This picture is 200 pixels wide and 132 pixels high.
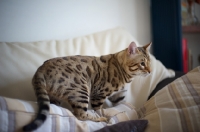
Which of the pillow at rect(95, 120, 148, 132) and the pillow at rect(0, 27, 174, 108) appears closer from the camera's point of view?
the pillow at rect(95, 120, 148, 132)

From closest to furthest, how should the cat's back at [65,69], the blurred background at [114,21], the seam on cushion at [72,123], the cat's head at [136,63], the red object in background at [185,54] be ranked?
the seam on cushion at [72,123] < the cat's back at [65,69] < the cat's head at [136,63] < the blurred background at [114,21] < the red object in background at [185,54]

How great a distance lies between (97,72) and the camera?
101cm

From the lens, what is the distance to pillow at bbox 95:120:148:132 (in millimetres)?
714

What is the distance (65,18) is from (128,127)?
915 millimetres

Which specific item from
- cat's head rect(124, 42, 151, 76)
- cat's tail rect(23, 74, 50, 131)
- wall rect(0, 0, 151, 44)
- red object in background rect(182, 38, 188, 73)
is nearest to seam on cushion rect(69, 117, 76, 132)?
cat's tail rect(23, 74, 50, 131)

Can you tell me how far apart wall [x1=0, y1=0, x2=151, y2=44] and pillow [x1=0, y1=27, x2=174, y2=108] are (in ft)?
0.51

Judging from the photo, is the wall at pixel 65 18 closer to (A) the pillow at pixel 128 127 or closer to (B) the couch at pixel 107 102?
(B) the couch at pixel 107 102

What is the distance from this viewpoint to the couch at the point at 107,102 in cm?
67

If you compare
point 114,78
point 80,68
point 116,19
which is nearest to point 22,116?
point 80,68

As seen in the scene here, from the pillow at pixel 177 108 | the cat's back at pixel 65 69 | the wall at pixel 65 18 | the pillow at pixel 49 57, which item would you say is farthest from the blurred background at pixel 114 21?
the pillow at pixel 177 108

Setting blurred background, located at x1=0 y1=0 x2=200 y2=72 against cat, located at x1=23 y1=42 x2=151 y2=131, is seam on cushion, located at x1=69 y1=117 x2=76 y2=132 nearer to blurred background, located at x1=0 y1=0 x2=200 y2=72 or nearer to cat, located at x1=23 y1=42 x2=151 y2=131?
cat, located at x1=23 y1=42 x2=151 y2=131

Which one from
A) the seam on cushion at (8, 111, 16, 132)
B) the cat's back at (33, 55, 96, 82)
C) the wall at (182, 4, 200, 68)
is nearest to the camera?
the seam on cushion at (8, 111, 16, 132)

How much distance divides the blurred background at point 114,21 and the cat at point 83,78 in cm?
41

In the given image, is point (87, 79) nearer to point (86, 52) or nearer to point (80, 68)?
point (80, 68)
